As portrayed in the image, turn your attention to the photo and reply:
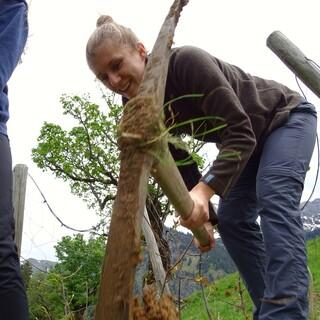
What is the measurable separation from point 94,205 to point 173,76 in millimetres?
17753

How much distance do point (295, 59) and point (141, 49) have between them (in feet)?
5.34

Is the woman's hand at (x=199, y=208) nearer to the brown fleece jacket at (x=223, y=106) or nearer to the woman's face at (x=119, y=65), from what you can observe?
the brown fleece jacket at (x=223, y=106)

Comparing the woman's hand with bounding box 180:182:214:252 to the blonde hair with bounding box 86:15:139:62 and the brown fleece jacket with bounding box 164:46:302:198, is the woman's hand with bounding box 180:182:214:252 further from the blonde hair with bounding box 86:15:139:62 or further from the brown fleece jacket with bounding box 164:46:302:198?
the blonde hair with bounding box 86:15:139:62

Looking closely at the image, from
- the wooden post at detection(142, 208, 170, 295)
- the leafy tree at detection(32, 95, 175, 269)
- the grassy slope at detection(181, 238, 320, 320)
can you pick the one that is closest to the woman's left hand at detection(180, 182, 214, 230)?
the wooden post at detection(142, 208, 170, 295)

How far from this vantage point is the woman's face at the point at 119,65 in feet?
5.98

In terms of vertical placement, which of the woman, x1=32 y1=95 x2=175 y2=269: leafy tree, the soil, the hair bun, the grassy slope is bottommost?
the soil

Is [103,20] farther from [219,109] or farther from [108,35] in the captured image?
[219,109]

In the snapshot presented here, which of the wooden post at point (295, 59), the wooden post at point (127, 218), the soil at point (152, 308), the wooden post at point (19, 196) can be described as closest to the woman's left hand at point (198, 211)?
the soil at point (152, 308)

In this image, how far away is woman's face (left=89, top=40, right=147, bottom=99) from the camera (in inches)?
71.8

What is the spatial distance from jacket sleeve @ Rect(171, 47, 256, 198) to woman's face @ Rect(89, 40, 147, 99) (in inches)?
6.8

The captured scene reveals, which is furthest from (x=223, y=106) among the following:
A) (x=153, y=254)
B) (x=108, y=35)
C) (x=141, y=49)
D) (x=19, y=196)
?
(x=153, y=254)

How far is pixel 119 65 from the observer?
6.13 ft

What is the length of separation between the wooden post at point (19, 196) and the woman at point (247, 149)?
105 cm

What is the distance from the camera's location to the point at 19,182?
3.11m
